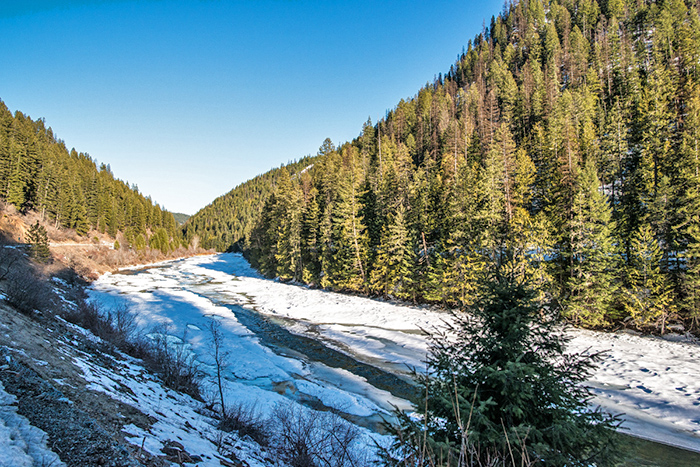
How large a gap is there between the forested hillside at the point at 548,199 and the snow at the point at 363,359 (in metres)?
3.52

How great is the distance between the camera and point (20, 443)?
3385mm

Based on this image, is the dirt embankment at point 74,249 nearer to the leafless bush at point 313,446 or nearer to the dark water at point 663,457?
the leafless bush at point 313,446

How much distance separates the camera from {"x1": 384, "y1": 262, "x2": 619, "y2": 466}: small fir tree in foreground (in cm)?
409

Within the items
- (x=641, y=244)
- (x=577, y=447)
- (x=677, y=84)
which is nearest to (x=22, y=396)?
(x=577, y=447)

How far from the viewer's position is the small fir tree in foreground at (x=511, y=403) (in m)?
4.09

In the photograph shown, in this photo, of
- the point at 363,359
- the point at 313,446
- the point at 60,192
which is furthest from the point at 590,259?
the point at 60,192

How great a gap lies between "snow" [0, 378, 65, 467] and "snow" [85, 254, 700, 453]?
1775 millimetres

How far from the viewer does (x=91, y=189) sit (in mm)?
83062

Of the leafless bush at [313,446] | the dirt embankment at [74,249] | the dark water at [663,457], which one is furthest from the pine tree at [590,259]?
the dirt embankment at [74,249]

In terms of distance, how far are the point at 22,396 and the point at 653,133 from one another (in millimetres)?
40722

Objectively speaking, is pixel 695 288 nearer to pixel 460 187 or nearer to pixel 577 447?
pixel 460 187

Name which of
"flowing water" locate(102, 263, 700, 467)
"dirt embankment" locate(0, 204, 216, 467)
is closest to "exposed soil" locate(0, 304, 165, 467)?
"dirt embankment" locate(0, 204, 216, 467)

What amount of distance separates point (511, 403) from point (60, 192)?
3495 inches

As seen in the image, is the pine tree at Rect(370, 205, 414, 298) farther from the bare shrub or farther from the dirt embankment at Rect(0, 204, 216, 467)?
the bare shrub
